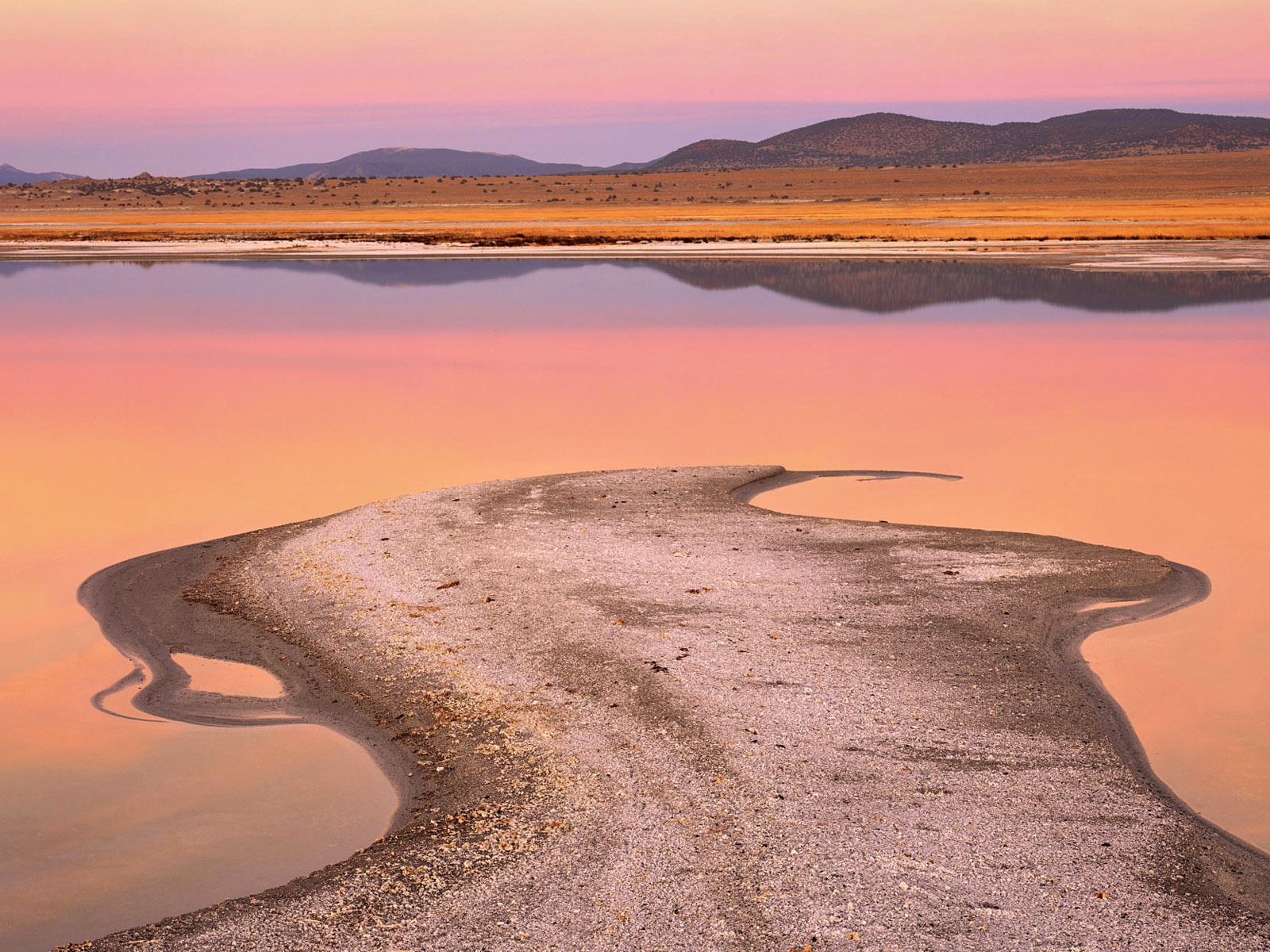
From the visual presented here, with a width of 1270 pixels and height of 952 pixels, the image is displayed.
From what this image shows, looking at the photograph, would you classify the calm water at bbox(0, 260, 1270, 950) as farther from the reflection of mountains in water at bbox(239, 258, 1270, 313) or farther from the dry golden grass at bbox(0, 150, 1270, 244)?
the dry golden grass at bbox(0, 150, 1270, 244)

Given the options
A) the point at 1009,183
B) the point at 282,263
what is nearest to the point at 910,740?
the point at 282,263

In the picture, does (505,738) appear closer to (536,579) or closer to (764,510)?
(536,579)

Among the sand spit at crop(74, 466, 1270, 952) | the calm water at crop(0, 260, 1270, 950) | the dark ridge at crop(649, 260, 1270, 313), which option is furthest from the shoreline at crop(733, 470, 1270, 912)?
the dark ridge at crop(649, 260, 1270, 313)

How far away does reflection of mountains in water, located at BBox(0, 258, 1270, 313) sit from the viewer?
36.9m

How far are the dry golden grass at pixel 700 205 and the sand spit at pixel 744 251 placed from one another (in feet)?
10.8

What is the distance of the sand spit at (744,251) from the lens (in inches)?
1885

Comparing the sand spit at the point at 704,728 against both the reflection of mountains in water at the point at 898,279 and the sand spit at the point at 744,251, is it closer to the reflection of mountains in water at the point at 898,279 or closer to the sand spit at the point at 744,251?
the reflection of mountains in water at the point at 898,279

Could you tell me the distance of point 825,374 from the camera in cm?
2381

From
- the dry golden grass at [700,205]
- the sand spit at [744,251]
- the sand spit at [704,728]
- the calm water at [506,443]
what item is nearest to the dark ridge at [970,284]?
the calm water at [506,443]

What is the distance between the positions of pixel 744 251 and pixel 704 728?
4978cm

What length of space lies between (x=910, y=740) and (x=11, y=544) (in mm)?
9124

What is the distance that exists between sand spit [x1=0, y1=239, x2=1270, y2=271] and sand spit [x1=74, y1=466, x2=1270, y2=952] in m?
37.0

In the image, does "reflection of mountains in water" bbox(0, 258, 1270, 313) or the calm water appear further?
"reflection of mountains in water" bbox(0, 258, 1270, 313)

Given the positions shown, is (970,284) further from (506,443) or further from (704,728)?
(704,728)
